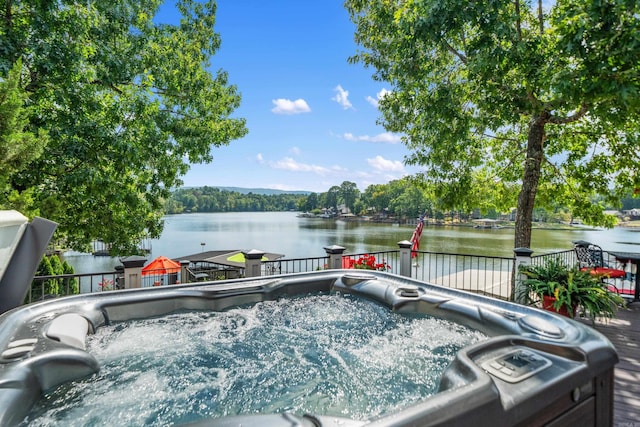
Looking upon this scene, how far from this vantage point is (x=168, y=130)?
677 cm

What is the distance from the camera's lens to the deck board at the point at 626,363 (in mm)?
1969

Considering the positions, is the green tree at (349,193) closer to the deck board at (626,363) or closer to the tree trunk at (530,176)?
the tree trunk at (530,176)

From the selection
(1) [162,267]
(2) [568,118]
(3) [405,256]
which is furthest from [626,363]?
(1) [162,267]

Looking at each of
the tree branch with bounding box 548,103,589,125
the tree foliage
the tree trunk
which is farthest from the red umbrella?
the tree foliage

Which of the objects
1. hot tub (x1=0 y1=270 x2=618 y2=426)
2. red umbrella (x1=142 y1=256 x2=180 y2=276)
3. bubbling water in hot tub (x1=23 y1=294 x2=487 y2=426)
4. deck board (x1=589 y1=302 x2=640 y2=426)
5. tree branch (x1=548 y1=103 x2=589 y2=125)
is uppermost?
tree branch (x1=548 y1=103 x2=589 y2=125)

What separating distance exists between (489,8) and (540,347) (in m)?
3.98

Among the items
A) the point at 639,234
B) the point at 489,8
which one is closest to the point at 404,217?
the point at 639,234

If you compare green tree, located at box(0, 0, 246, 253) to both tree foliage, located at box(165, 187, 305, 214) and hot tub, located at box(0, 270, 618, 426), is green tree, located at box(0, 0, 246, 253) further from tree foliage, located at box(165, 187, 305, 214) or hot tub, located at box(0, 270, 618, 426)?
tree foliage, located at box(165, 187, 305, 214)

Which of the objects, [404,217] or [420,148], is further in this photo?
[404,217]

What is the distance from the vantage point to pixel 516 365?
5.07 feet

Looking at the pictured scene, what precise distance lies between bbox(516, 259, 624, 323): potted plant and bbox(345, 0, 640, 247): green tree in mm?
1717

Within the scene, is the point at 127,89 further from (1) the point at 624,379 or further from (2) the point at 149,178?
(1) the point at 624,379

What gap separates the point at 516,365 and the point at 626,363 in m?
1.97

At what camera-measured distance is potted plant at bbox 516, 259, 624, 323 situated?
308cm
